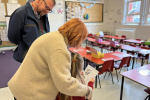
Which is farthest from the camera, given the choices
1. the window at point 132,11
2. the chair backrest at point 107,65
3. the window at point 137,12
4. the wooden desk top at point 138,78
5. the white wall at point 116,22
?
the window at point 132,11

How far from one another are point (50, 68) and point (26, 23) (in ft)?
2.72

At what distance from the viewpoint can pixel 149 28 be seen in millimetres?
6320

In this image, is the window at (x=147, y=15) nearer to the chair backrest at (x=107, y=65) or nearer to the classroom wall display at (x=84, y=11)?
the classroom wall display at (x=84, y=11)

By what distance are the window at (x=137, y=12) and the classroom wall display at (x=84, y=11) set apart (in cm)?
187

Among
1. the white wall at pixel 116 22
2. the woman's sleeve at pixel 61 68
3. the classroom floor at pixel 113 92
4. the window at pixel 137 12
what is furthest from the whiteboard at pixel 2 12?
the window at pixel 137 12

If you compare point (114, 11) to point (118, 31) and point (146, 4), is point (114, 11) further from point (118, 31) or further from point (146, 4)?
point (146, 4)

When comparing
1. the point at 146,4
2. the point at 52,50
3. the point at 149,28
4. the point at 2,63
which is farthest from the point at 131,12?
the point at 52,50

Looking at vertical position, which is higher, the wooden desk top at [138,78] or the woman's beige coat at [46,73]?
the woman's beige coat at [46,73]

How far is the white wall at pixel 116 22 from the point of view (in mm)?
6645

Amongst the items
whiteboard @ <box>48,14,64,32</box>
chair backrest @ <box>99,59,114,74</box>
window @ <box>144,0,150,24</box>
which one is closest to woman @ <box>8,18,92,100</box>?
chair backrest @ <box>99,59,114,74</box>

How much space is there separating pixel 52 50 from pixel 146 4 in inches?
292

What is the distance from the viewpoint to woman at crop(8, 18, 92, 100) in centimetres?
81

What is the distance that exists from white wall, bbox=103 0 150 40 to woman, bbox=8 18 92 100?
681cm

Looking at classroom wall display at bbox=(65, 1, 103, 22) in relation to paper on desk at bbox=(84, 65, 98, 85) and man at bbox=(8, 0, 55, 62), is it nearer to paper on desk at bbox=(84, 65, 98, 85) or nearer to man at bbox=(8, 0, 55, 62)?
man at bbox=(8, 0, 55, 62)
